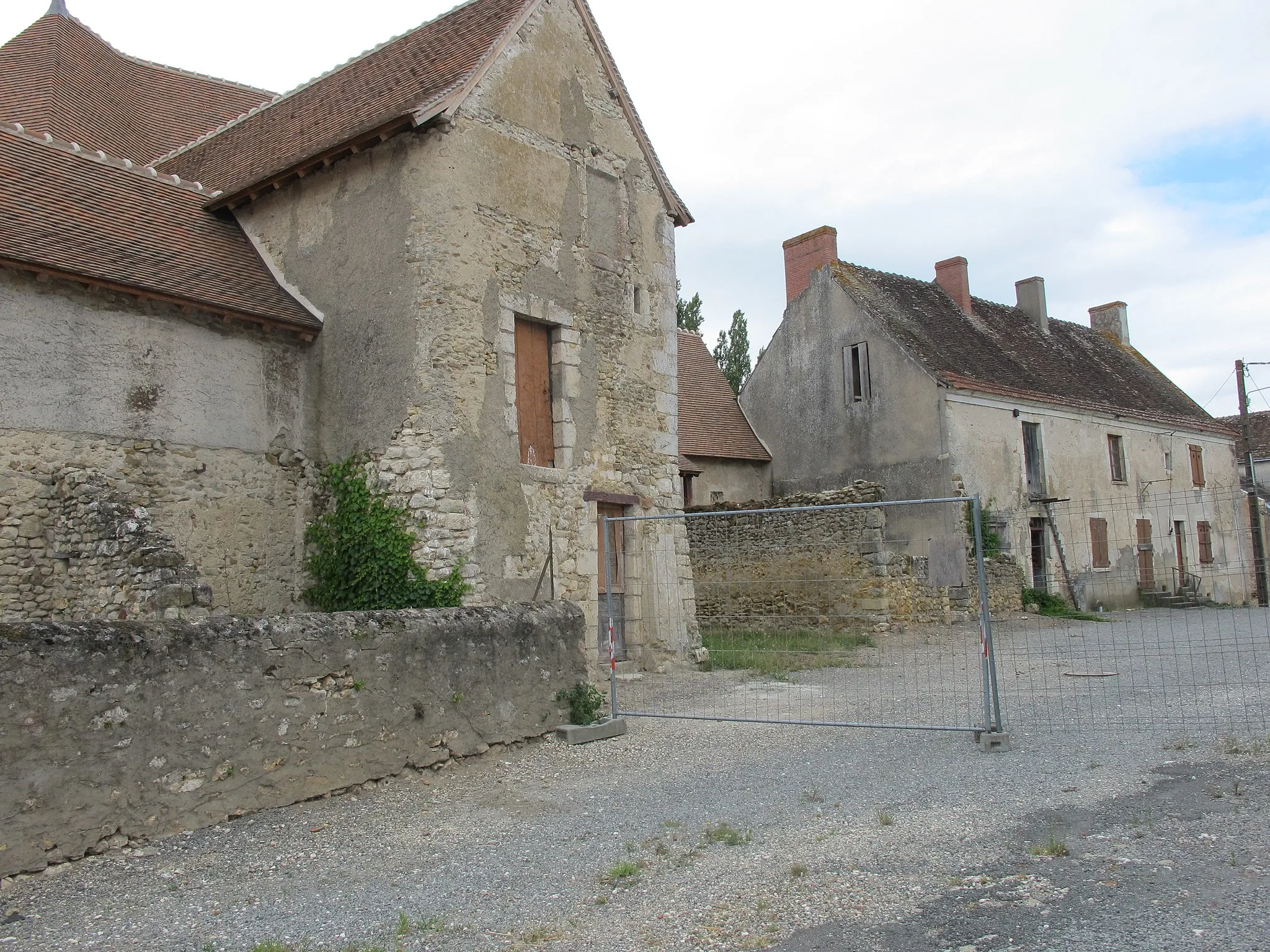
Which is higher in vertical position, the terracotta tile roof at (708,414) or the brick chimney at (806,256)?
the brick chimney at (806,256)

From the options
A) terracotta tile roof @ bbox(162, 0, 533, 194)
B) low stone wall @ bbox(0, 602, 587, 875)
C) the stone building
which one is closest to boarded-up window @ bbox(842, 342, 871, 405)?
the stone building

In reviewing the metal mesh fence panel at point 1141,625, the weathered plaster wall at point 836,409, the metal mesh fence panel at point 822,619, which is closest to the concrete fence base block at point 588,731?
the metal mesh fence panel at point 822,619

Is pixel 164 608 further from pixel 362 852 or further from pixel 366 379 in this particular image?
pixel 362 852

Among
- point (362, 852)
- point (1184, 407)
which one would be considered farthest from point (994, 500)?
point (362, 852)

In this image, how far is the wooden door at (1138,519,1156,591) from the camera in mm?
23812

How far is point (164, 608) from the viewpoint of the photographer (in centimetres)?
846

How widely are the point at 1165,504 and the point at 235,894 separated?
951 inches

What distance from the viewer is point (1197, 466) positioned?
26.9 meters

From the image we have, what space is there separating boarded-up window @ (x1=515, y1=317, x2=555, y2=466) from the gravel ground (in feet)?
15.5

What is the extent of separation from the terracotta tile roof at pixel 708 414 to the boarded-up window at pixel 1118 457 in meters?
8.49

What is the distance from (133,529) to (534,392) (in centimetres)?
431

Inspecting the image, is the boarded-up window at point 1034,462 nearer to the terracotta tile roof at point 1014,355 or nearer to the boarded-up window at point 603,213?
the terracotta tile roof at point 1014,355

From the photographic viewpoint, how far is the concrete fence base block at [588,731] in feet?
25.7

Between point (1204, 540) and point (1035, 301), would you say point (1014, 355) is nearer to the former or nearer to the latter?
point (1035, 301)
